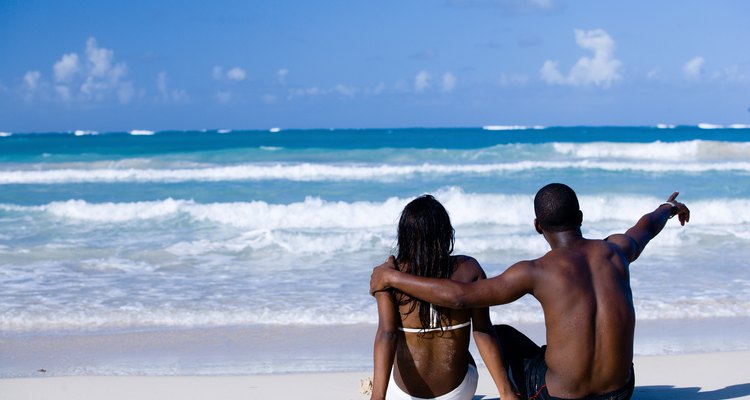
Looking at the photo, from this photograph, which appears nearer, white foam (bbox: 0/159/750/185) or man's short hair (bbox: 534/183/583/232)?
man's short hair (bbox: 534/183/583/232)

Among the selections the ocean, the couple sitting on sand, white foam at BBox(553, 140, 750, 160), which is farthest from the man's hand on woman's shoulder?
white foam at BBox(553, 140, 750, 160)

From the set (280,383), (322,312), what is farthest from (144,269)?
(280,383)

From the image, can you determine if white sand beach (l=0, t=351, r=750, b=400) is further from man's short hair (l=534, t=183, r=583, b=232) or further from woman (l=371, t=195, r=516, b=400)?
man's short hair (l=534, t=183, r=583, b=232)

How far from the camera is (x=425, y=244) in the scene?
3182 mm

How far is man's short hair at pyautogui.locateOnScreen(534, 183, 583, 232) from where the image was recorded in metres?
3.01

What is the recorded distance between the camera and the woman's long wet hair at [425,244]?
317 cm

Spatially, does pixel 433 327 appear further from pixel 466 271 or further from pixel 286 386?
pixel 286 386

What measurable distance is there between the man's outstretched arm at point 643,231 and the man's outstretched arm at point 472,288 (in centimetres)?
47

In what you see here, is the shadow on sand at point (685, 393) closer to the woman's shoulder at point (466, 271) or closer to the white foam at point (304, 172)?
the woman's shoulder at point (466, 271)

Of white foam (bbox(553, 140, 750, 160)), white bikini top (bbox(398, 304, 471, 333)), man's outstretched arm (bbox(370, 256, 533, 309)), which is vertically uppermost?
white foam (bbox(553, 140, 750, 160))

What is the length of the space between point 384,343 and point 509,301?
1.73 feet

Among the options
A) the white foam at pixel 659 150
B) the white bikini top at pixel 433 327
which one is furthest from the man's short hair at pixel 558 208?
the white foam at pixel 659 150

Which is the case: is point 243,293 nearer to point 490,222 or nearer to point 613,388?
point 613,388

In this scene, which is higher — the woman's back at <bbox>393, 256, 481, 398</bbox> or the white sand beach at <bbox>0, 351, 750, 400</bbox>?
the woman's back at <bbox>393, 256, 481, 398</bbox>
